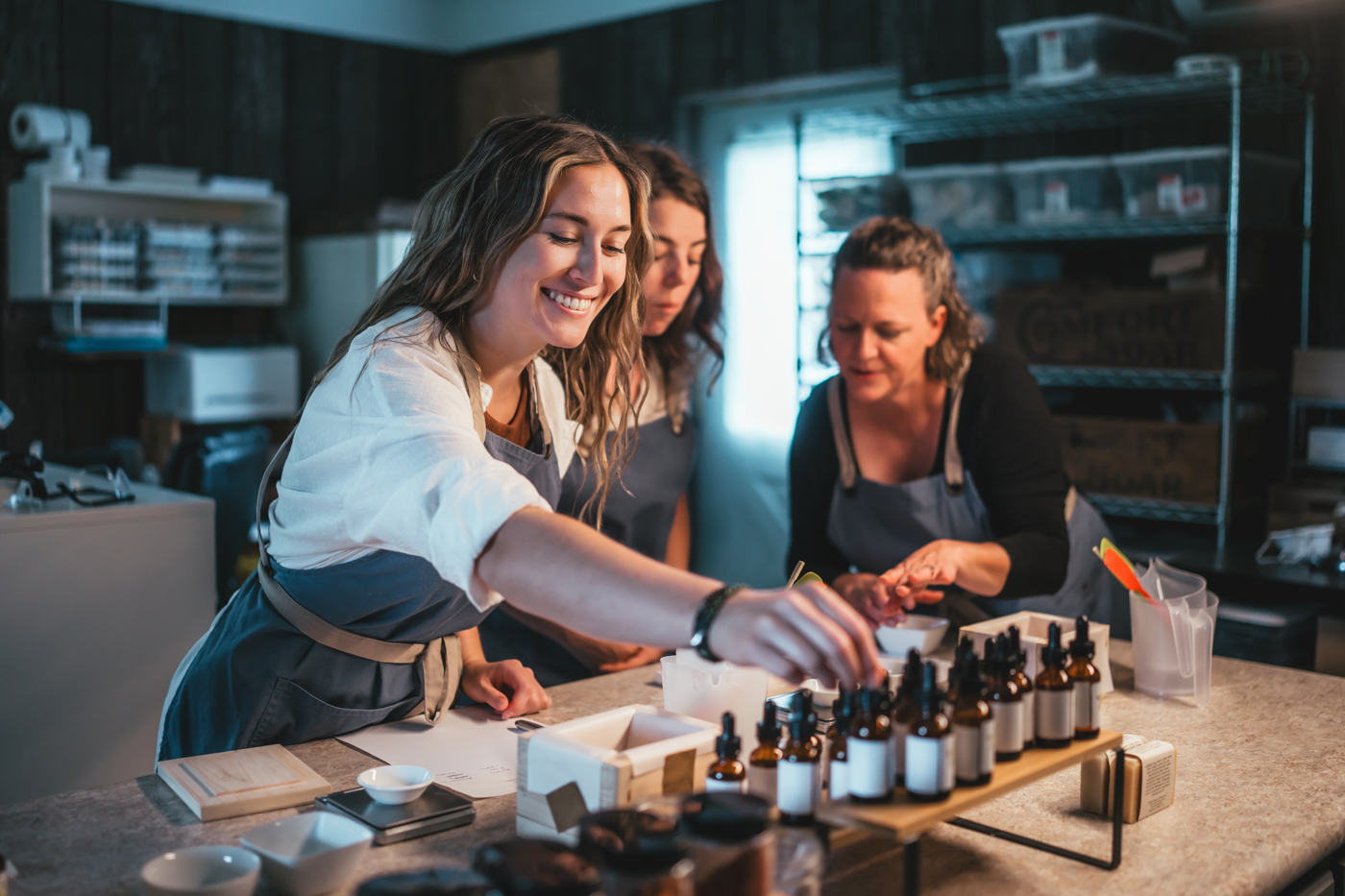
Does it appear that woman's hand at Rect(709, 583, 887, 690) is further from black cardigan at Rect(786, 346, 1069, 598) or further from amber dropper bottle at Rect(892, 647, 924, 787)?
black cardigan at Rect(786, 346, 1069, 598)

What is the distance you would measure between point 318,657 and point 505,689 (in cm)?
27

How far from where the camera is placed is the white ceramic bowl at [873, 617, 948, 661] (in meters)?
1.78

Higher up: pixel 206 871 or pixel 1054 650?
pixel 1054 650

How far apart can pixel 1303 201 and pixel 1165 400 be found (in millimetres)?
640

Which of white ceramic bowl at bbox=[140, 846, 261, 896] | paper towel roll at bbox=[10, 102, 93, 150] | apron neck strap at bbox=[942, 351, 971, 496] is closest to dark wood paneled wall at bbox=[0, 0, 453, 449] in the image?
paper towel roll at bbox=[10, 102, 93, 150]

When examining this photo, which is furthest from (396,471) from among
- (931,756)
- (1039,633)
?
(1039,633)

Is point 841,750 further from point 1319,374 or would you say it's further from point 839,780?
point 1319,374

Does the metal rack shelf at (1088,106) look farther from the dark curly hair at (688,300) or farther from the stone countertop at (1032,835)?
the stone countertop at (1032,835)

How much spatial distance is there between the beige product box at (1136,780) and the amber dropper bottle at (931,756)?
0.94 ft

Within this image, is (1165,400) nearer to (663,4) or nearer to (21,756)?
(663,4)

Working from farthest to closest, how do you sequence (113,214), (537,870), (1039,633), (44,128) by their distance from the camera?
1. (113,214)
2. (44,128)
3. (1039,633)
4. (537,870)

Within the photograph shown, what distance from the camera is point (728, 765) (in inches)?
40.9

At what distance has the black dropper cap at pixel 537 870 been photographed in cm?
78

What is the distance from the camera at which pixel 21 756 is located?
2.21m
